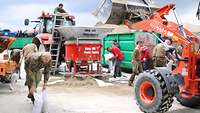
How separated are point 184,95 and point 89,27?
6.58m

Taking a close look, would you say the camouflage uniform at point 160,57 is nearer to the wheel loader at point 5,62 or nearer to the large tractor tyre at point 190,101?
the large tractor tyre at point 190,101

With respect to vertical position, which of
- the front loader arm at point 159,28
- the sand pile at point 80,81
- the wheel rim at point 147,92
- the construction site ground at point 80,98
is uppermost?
the front loader arm at point 159,28

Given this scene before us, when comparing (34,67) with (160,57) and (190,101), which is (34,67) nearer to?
(190,101)

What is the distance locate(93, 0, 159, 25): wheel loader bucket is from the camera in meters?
11.3

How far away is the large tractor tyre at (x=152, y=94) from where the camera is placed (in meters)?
8.55

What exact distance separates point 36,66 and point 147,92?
2.53 metres

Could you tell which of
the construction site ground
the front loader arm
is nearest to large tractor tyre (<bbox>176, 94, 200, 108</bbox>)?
the construction site ground

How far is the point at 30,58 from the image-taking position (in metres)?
9.01

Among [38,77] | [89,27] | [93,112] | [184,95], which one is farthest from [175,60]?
[89,27]

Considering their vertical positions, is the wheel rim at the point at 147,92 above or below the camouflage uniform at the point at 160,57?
below

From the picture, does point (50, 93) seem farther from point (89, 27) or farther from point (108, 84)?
point (89, 27)

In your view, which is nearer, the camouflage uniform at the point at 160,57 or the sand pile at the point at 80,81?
the camouflage uniform at the point at 160,57

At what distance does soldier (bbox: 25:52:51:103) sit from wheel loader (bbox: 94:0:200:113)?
7.07 ft

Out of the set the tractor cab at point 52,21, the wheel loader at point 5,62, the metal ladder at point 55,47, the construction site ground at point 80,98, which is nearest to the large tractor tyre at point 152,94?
the construction site ground at point 80,98
